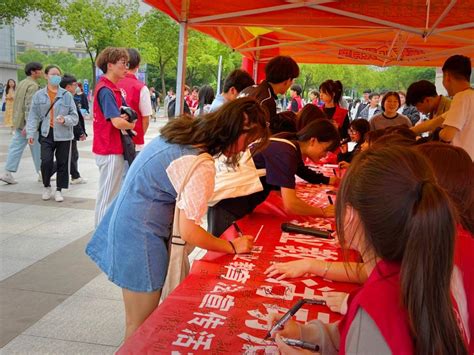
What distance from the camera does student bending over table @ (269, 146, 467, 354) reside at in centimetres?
69

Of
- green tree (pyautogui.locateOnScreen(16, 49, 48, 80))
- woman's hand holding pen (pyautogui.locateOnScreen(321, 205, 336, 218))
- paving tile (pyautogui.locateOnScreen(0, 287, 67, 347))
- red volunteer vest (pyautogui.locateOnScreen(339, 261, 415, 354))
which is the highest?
green tree (pyautogui.locateOnScreen(16, 49, 48, 80))

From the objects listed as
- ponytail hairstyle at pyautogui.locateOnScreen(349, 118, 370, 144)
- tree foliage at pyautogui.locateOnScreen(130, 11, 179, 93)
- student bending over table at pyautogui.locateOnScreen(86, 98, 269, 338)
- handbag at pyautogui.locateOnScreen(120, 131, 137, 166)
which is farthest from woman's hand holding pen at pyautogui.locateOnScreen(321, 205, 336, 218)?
tree foliage at pyautogui.locateOnScreen(130, 11, 179, 93)

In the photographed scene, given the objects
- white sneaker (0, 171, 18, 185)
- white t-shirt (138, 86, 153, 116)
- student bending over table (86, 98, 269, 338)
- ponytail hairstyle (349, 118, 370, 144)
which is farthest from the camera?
white sneaker (0, 171, 18, 185)

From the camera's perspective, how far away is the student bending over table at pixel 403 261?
694 millimetres

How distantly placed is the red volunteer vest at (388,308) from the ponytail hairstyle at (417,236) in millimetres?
14

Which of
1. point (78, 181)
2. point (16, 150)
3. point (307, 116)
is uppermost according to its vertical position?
point (307, 116)

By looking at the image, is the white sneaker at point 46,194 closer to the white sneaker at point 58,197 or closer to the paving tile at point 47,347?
the white sneaker at point 58,197

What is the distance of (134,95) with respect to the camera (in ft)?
12.6

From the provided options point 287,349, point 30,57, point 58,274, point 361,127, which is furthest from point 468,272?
point 30,57

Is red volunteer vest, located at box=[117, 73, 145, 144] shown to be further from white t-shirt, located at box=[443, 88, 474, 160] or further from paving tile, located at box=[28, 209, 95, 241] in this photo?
white t-shirt, located at box=[443, 88, 474, 160]

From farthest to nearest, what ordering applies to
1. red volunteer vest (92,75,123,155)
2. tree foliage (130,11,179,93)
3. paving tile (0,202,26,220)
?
tree foliage (130,11,179,93) < paving tile (0,202,26,220) < red volunteer vest (92,75,123,155)

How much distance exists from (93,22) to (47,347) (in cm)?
1807

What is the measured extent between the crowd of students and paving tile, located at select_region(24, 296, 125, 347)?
0.69 metres

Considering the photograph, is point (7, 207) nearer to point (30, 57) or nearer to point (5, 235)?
point (5, 235)
